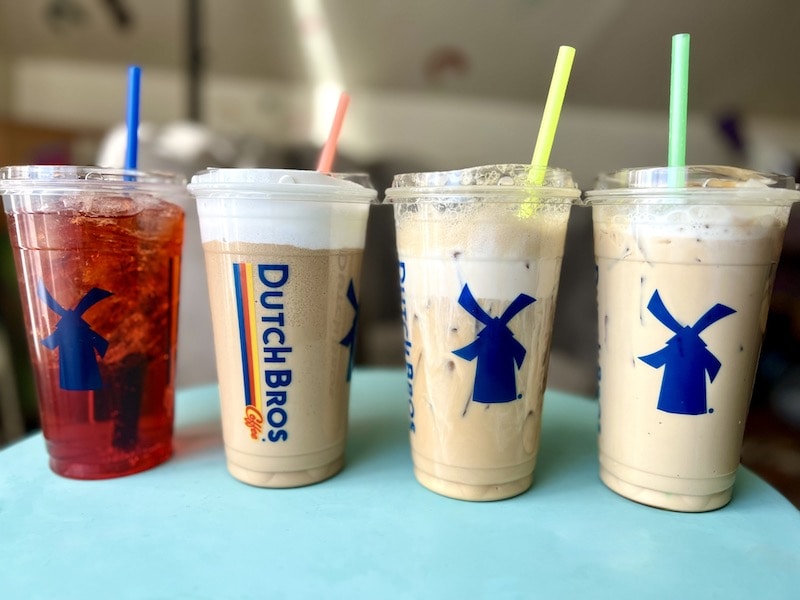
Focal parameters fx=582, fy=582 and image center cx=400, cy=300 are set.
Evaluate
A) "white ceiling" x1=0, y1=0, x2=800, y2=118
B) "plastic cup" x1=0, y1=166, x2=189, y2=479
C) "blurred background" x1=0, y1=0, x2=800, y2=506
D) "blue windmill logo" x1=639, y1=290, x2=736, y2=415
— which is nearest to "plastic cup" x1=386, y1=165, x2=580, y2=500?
"blue windmill logo" x1=639, y1=290, x2=736, y2=415

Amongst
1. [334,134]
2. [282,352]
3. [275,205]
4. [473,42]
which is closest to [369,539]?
[282,352]

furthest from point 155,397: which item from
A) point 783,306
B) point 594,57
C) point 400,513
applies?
point 783,306

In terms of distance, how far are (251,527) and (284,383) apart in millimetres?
146

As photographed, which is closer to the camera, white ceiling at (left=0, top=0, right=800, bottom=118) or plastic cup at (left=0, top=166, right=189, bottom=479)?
plastic cup at (left=0, top=166, right=189, bottom=479)

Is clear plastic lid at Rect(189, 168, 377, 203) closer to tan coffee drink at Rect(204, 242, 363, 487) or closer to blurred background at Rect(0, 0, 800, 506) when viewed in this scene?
tan coffee drink at Rect(204, 242, 363, 487)

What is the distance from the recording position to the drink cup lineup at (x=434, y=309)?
569 millimetres

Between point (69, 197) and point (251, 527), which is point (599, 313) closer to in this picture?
point (251, 527)

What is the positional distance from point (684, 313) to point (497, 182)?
0.73ft

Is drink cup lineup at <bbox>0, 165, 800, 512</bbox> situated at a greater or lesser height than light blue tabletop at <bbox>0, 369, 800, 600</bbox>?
greater

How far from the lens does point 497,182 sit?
0.57 meters

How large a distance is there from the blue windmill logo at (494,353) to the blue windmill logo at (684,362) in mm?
131

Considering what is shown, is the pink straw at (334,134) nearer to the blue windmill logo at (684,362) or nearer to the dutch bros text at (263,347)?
the dutch bros text at (263,347)

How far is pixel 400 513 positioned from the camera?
1.94ft

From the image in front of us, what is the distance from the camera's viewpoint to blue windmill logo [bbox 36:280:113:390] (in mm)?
628
